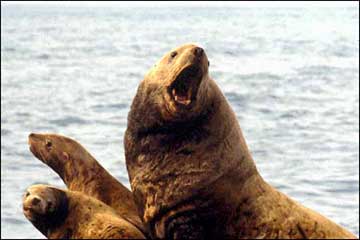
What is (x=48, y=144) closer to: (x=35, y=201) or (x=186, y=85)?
(x=35, y=201)

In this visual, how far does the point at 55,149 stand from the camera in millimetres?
9711

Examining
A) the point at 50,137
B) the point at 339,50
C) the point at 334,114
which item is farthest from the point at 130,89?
the point at 50,137

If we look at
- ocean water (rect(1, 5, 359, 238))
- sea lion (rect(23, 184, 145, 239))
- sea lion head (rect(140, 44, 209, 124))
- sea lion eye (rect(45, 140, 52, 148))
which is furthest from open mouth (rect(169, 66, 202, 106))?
ocean water (rect(1, 5, 359, 238))

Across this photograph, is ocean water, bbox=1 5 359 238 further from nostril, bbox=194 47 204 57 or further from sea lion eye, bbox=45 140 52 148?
nostril, bbox=194 47 204 57

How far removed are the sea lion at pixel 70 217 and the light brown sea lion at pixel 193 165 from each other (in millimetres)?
333

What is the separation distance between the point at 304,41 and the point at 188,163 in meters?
76.3

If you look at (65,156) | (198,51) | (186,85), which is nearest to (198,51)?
(198,51)

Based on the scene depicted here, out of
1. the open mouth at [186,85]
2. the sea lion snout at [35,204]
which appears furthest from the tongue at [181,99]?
the sea lion snout at [35,204]

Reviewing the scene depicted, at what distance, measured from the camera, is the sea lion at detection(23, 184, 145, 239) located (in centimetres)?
862

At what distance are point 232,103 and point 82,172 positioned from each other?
31.3 m

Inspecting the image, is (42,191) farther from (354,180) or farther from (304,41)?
(304,41)

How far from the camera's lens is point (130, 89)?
155ft

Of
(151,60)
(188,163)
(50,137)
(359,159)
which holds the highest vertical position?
(188,163)

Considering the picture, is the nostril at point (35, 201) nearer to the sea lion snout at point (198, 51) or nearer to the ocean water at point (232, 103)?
the sea lion snout at point (198, 51)
